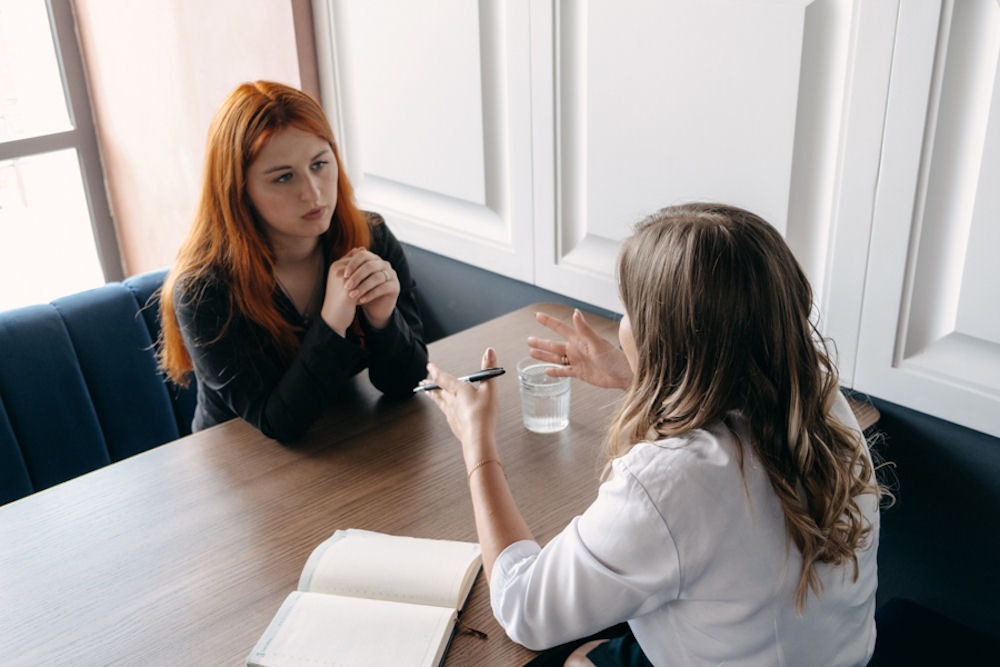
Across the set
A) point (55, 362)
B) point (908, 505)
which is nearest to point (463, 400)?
point (908, 505)

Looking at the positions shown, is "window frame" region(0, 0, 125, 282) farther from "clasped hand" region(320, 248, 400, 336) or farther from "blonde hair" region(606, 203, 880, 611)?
"blonde hair" region(606, 203, 880, 611)

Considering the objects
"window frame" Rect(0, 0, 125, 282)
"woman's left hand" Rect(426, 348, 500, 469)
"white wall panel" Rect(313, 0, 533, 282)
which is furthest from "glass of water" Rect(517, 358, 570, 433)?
"window frame" Rect(0, 0, 125, 282)

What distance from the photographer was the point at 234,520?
1.21 m

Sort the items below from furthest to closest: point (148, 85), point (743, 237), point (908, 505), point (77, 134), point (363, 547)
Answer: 1. point (77, 134)
2. point (148, 85)
3. point (908, 505)
4. point (363, 547)
5. point (743, 237)

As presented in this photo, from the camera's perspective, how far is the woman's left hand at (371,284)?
1.45 meters

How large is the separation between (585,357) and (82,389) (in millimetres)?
967

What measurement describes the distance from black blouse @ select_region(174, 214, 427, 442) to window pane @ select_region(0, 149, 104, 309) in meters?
1.56

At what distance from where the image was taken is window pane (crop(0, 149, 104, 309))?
9.05 feet

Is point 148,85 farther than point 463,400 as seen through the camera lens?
Yes

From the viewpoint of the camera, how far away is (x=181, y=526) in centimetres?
120

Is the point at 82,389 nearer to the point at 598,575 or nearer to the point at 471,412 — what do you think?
the point at 471,412

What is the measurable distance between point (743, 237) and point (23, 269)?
262 centimetres

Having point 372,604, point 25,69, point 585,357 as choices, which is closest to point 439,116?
point 585,357

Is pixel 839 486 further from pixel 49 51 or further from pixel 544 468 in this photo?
pixel 49 51
